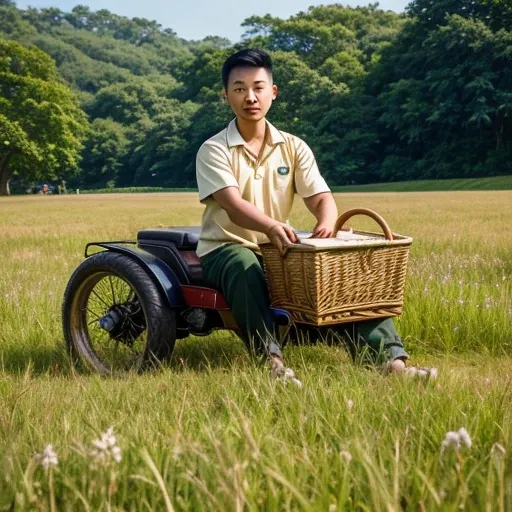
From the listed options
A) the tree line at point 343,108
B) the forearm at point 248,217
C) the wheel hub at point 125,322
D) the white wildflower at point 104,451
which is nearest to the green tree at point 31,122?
the tree line at point 343,108

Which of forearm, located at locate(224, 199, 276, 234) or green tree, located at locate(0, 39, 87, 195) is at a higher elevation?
green tree, located at locate(0, 39, 87, 195)

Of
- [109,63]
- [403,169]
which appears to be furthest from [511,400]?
[109,63]

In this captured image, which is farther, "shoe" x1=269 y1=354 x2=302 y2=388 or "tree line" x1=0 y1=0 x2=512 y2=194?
"tree line" x1=0 y1=0 x2=512 y2=194

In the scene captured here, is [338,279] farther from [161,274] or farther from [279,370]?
→ [161,274]

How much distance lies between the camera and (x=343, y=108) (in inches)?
2350

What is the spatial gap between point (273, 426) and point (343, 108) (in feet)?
194

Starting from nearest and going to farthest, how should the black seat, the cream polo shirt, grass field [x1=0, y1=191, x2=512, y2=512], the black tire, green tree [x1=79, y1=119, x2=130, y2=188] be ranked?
grass field [x1=0, y1=191, x2=512, y2=512], the black tire, the cream polo shirt, the black seat, green tree [x1=79, y1=119, x2=130, y2=188]

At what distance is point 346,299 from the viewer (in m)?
3.43

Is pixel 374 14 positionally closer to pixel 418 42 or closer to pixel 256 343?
pixel 418 42

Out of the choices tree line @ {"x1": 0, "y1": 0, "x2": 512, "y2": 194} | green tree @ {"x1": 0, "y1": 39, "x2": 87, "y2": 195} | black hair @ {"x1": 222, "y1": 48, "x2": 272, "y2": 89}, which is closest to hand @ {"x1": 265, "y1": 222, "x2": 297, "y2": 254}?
black hair @ {"x1": 222, "y1": 48, "x2": 272, "y2": 89}

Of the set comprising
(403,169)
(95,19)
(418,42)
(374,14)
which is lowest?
(403,169)

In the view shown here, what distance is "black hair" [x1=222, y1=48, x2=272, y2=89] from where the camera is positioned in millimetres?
3842

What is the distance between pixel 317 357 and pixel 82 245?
6990 mm

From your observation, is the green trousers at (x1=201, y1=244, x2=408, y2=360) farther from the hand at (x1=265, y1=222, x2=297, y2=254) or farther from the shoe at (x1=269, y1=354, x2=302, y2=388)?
the hand at (x1=265, y1=222, x2=297, y2=254)
